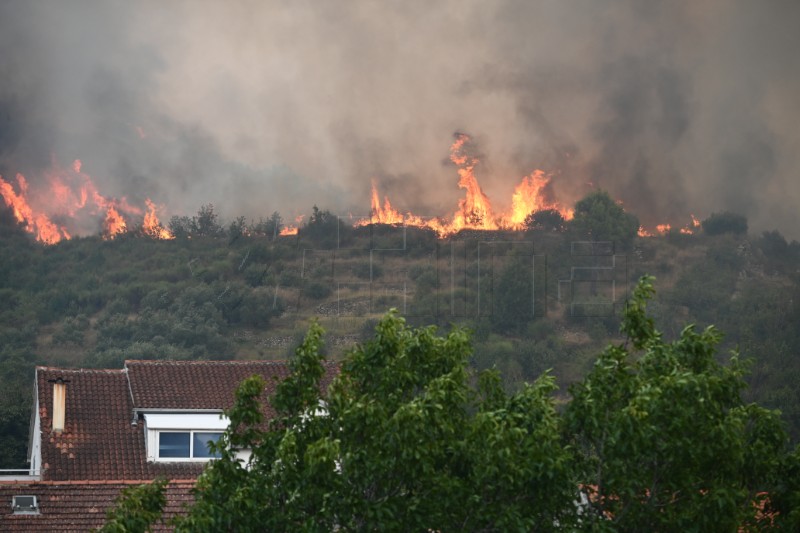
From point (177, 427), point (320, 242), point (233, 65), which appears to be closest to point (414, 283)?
point (320, 242)

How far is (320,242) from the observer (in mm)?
144375

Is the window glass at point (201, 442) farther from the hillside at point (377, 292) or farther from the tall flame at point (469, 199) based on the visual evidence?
the tall flame at point (469, 199)

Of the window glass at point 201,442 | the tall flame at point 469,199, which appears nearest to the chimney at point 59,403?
the window glass at point 201,442

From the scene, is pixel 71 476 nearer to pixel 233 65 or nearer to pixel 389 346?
pixel 389 346

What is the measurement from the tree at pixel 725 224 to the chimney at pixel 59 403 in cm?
11084

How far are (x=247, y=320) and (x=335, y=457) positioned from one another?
351 ft

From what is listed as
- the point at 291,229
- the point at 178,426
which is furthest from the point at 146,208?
the point at 178,426

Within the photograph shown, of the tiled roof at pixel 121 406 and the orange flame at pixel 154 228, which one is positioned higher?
the orange flame at pixel 154 228

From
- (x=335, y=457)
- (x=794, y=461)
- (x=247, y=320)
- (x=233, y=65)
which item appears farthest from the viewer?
(x=233, y=65)

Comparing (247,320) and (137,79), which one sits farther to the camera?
(137,79)

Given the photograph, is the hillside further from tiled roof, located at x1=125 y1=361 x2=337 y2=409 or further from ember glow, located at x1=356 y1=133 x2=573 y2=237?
tiled roof, located at x1=125 y1=361 x2=337 y2=409

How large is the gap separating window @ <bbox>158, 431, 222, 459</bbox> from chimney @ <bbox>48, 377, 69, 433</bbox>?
2980 millimetres

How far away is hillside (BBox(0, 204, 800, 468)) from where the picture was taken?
125 meters

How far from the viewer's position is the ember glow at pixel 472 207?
493 ft
